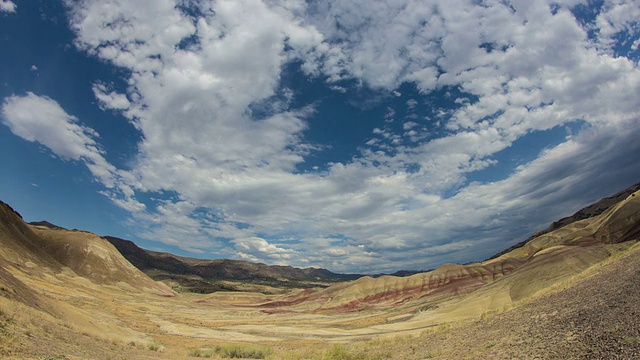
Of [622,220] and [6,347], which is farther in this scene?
[622,220]

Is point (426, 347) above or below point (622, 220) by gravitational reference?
below

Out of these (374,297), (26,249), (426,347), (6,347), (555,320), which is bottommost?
(374,297)

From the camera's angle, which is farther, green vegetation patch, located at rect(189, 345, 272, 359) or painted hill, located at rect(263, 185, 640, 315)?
painted hill, located at rect(263, 185, 640, 315)

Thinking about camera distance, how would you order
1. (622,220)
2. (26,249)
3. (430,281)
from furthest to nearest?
1. (430,281)
2. (26,249)
3. (622,220)

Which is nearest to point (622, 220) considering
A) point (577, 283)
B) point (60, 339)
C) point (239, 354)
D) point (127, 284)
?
point (577, 283)

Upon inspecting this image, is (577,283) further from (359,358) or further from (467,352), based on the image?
(359,358)

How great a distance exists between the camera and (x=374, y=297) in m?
123

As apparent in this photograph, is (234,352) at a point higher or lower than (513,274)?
lower

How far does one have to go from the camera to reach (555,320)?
20.0m

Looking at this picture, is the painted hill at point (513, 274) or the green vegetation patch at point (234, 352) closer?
the green vegetation patch at point (234, 352)

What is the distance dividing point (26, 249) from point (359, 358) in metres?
135

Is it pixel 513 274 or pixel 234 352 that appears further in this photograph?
pixel 513 274

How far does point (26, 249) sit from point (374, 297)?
400ft

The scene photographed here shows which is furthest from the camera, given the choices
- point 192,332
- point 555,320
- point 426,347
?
point 192,332
